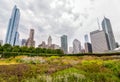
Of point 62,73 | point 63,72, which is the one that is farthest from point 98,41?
point 62,73

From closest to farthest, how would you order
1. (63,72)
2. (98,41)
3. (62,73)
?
(62,73), (63,72), (98,41)

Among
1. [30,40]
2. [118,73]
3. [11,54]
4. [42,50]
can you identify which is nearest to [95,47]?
[30,40]

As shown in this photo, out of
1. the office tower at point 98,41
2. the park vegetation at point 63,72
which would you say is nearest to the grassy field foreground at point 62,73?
the park vegetation at point 63,72

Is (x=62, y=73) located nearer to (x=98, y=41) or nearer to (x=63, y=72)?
(x=63, y=72)

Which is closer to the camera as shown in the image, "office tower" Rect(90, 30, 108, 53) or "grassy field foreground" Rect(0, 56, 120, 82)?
"grassy field foreground" Rect(0, 56, 120, 82)

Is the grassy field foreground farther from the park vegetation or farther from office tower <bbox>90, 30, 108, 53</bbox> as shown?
office tower <bbox>90, 30, 108, 53</bbox>

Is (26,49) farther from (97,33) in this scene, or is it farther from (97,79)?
(97,33)

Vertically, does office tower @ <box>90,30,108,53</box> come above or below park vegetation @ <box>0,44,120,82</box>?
above

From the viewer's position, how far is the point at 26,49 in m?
54.3

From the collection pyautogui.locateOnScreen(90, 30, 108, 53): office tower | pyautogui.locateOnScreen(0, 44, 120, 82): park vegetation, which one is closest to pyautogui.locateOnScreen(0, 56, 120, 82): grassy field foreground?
pyautogui.locateOnScreen(0, 44, 120, 82): park vegetation

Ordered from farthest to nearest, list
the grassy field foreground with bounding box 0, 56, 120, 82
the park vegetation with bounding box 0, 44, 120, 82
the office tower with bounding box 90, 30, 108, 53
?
the office tower with bounding box 90, 30, 108, 53
the park vegetation with bounding box 0, 44, 120, 82
the grassy field foreground with bounding box 0, 56, 120, 82

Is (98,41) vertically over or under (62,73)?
over

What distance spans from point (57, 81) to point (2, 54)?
37.4 m

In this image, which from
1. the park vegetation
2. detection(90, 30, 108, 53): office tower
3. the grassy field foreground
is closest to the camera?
the grassy field foreground
